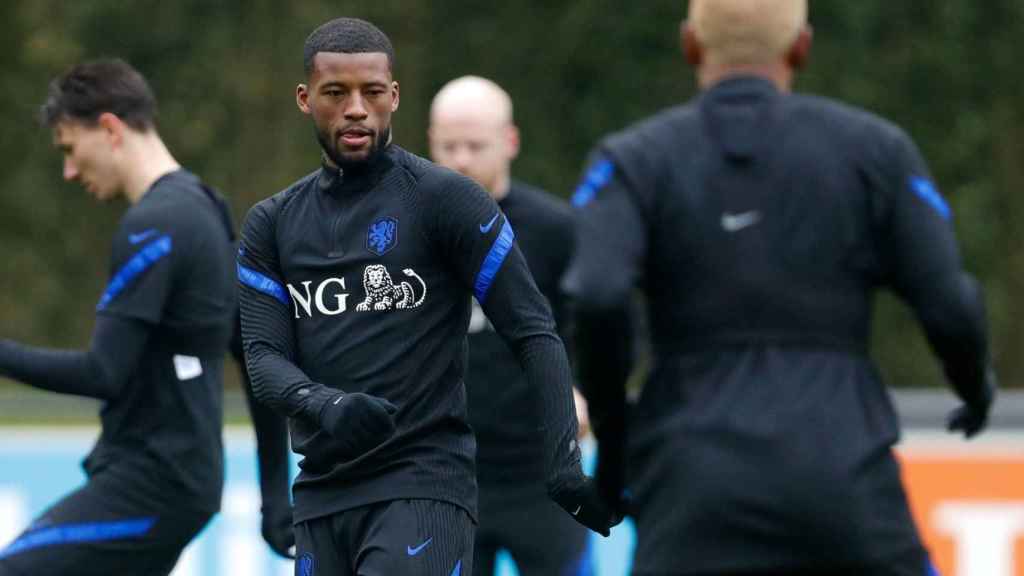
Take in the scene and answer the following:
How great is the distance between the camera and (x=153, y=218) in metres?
5.88

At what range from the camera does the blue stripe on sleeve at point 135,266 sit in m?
5.79

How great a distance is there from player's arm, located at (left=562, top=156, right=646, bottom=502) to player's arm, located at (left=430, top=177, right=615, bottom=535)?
764mm

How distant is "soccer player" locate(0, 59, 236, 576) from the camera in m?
5.77

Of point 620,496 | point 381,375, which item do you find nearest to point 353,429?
point 381,375

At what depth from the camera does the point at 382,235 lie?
4.86 m

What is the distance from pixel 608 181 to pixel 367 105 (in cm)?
114

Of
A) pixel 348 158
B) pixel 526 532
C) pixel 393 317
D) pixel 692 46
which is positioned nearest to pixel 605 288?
pixel 692 46

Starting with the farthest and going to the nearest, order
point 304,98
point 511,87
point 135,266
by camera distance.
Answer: point 511,87 < point 135,266 < point 304,98

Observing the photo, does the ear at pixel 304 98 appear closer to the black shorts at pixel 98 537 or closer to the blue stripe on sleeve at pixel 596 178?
the blue stripe on sleeve at pixel 596 178

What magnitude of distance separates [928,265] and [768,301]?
0.31 meters

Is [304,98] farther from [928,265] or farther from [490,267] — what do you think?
[928,265]

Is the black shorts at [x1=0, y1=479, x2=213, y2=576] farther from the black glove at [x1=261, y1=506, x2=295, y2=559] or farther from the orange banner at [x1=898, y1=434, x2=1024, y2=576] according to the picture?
the orange banner at [x1=898, y1=434, x2=1024, y2=576]

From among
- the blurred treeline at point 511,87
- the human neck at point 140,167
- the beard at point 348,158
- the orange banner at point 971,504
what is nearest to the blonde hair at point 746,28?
the beard at point 348,158

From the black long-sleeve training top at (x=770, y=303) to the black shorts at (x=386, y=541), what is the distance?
38.1 inches
